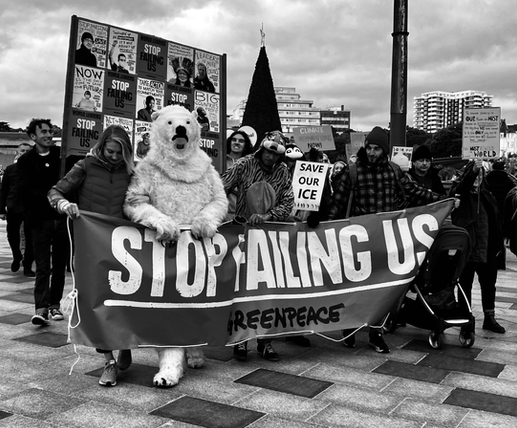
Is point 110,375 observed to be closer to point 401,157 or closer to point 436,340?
point 436,340

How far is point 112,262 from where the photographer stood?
436 centimetres

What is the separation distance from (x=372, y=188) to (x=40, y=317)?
10.7 ft

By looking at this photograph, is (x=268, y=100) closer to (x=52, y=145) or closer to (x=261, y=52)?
(x=261, y=52)

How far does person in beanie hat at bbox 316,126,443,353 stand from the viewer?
17.7ft

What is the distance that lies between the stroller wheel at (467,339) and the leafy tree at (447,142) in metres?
79.6

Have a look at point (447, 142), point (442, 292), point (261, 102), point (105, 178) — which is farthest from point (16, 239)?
point (447, 142)

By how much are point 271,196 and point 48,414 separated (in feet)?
7.95

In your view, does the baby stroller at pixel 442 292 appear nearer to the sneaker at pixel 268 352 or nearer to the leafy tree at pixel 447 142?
the sneaker at pixel 268 352

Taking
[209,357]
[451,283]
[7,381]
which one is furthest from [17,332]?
[451,283]

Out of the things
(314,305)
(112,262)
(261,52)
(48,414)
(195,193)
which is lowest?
(48,414)

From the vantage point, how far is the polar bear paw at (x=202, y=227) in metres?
4.53

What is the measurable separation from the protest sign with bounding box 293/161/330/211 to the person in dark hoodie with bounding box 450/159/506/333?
1.40m

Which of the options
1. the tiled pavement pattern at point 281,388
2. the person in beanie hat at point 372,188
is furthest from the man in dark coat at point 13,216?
the person in beanie hat at point 372,188

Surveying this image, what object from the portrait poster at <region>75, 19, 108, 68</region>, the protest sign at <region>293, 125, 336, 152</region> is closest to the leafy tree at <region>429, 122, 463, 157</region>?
the protest sign at <region>293, 125, 336, 152</region>
